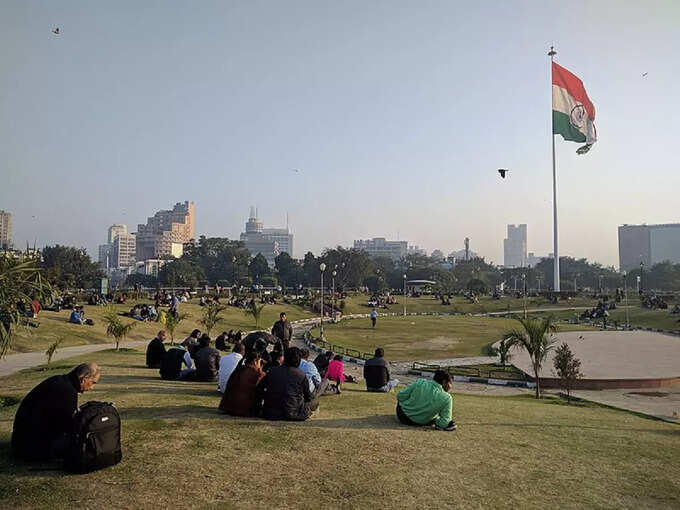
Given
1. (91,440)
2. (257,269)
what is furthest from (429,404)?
(257,269)

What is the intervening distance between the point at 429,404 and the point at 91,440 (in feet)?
15.3

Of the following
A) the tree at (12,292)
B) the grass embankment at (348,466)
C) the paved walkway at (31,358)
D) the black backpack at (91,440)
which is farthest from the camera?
the paved walkway at (31,358)

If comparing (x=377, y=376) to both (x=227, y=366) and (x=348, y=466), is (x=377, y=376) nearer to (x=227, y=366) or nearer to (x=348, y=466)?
(x=227, y=366)

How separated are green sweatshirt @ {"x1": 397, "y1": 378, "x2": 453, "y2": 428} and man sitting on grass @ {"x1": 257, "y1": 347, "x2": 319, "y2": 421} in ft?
5.44

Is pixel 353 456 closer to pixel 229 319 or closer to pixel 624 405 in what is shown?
pixel 624 405

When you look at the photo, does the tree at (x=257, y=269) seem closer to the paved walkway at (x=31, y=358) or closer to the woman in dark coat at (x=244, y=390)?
the paved walkway at (x=31, y=358)

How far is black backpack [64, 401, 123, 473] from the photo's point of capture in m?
5.46

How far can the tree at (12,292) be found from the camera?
9984 millimetres

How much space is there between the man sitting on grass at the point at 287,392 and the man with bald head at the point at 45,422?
2803mm

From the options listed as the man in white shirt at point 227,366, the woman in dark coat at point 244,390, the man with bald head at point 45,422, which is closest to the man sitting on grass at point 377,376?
the man in white shirt at point 227,366

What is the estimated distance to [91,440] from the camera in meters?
5.50

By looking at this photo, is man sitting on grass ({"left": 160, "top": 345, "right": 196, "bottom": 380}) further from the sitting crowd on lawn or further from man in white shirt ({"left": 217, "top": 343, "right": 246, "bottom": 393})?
man in white shirt ({"left": 217, "top": 343, "right": 246, "bottom": 393})

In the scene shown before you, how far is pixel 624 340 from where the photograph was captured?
3319 centimetres

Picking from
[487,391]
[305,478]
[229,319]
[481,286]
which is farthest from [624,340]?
[481,286]
